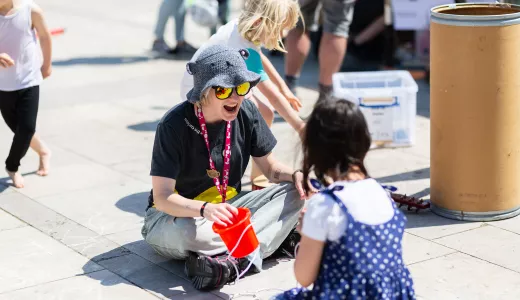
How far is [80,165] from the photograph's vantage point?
6.59m

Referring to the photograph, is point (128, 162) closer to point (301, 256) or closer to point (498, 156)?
point (498, 156)

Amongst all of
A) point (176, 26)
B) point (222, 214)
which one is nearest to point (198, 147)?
point (222, 214)

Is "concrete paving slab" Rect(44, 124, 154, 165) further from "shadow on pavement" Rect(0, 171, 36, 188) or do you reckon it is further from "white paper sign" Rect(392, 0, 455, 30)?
"white paper sign" Rect(392, 0, 455, 30)

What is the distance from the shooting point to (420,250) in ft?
15.8

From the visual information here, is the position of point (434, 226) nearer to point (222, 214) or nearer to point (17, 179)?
point (222, 214)

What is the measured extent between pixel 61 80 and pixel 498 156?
5.33 meters

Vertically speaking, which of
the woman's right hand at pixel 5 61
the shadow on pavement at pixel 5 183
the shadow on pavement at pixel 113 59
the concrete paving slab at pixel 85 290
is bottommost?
the shadow on pavement at pixel 113 59

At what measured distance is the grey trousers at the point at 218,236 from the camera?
174 inches

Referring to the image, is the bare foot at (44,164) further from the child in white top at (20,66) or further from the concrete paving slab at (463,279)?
the concrete paving slab at (463,279)

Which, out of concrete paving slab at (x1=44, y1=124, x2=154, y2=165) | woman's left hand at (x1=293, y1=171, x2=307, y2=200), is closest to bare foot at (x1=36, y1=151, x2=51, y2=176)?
concrete paving slab at (x1=44, y1=124, x2=154, y2=165)

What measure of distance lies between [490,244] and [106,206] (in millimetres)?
2314

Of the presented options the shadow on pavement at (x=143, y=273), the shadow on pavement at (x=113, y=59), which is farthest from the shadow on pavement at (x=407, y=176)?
the shadow on pavement at (x=113, y=59)

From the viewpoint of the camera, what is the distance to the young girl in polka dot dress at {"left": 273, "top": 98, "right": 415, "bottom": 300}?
125 inches

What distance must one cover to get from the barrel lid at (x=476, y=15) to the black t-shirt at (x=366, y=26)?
3.86 metres
